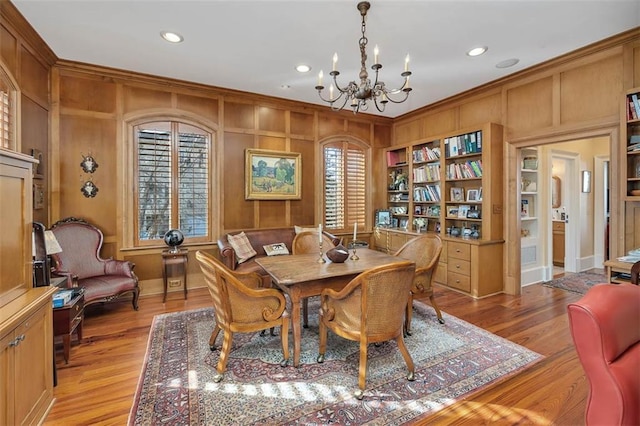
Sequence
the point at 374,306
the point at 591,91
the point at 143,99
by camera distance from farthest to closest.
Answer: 1. the point at 143,99
2. the point at 591,91
3. the point at 374,306

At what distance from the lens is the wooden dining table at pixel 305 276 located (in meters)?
2.36

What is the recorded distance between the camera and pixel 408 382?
2.17 meters

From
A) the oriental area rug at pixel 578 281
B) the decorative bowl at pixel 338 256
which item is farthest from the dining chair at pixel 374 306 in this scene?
the oriental area rug at pixel 578 281

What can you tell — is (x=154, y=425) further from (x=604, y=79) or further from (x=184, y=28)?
(x=604, y=79)

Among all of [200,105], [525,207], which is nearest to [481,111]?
[525,207]

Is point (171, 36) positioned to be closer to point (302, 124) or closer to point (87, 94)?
point (87, 94)

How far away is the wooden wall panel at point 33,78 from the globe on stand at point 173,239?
2030 millimetres

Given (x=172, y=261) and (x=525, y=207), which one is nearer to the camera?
(x=172, y=261)

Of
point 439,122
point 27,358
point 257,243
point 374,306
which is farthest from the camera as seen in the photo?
point 439,122

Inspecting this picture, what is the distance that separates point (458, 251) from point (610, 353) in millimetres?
3149

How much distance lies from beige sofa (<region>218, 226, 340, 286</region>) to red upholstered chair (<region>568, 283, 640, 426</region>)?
3057 mm

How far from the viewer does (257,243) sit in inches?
179

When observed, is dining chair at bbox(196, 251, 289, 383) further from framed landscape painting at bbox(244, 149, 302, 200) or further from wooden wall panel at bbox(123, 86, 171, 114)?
wooden wall panel at bbox(123, 86, 171, 114)

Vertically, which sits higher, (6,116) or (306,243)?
(6,116)
